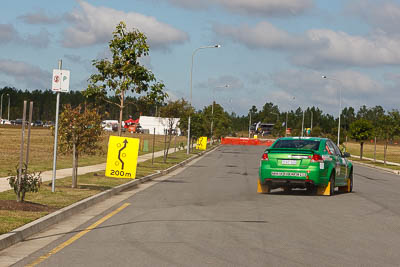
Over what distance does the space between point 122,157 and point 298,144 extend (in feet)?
20.3

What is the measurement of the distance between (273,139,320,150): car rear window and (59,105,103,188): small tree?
4991 mm

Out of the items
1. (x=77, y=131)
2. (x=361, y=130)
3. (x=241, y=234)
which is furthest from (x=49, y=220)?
(x=361, y=130)

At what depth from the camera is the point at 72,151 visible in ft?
58.0

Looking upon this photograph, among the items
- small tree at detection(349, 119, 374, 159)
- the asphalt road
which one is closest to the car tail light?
the asphalt road

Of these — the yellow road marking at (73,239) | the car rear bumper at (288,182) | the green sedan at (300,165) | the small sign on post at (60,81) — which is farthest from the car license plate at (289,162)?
the small sign on post at (60,81)

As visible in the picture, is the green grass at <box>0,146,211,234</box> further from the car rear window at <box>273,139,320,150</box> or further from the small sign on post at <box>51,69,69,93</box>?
the car rear window at <box>273,139,320,150</box>

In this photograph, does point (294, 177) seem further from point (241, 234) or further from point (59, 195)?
point (241, 234)

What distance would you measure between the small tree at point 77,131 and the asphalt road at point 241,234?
6.85ft

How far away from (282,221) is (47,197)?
531 cm

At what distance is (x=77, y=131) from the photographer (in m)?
17.4

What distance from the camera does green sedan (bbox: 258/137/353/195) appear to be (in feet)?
55.9

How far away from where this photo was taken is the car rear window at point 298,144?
58.5 feet

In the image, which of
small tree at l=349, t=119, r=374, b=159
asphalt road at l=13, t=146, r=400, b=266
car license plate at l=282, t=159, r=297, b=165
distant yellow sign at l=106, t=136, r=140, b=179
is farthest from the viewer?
small tree at l=349, t=119, r=374, b=159

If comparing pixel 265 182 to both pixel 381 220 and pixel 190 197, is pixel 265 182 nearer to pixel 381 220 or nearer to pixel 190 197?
pixel 190 197
